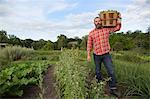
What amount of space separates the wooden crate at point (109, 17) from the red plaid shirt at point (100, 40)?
231 millimetres

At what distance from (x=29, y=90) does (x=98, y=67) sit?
1916 millimetres

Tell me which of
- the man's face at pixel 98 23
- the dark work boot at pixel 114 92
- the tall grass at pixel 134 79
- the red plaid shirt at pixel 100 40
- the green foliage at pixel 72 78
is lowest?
the dark work boot at pixel 114 92

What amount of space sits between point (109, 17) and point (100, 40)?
931 mm

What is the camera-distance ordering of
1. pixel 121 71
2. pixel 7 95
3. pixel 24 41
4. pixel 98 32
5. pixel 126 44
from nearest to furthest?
pixel 7 95 → pixel 98 32 → pixel 121 71 → pixel 126 44 → pixel 24 41

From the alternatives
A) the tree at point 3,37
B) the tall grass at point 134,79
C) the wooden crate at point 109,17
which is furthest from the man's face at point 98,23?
the tree at point 3,37

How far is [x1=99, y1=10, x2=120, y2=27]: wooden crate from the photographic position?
9.93m

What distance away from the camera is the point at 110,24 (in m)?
9.94

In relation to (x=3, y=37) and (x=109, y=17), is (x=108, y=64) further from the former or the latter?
(x=3, y=37)

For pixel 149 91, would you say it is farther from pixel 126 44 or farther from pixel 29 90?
pixel 126 44

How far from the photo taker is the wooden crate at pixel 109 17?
9.93 meters

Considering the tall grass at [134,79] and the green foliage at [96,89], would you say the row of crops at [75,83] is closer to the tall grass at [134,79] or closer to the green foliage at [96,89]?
Result: the green foliage at [96,89]

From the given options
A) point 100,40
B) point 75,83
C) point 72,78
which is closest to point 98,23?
point 100,40

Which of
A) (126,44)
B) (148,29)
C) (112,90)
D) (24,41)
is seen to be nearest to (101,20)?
(112,90)

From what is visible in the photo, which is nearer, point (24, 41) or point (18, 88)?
point (18, 88)
